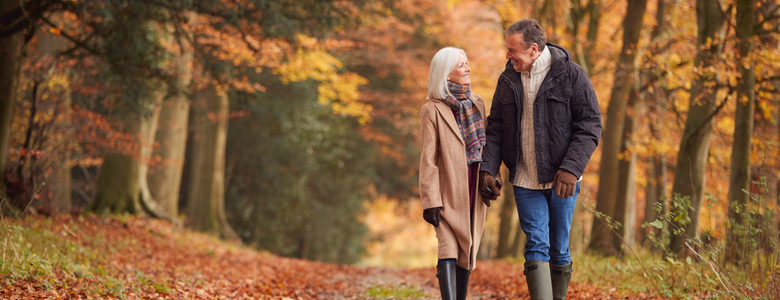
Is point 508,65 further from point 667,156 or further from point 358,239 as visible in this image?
point 358,239

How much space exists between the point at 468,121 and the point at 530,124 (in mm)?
408

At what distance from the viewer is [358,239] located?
1958 centimetres

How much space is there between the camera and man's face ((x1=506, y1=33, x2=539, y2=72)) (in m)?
3.55

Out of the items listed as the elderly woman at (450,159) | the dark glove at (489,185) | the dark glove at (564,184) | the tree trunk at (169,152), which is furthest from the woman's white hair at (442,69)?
the tree trunk at (169,152)

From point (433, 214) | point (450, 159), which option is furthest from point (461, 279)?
point (450, 159)

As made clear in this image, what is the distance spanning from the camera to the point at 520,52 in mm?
3570

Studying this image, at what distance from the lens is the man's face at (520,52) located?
3.55 meters

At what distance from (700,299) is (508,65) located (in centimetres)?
203

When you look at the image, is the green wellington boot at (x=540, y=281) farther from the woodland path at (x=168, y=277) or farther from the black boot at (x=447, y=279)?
the woodland path at (x=168, y=277)

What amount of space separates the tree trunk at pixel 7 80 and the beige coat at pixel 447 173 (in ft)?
19.6

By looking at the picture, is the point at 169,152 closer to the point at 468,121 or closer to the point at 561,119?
the point at 468,121

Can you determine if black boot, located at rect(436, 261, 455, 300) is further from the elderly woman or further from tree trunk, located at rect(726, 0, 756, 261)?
tree trunk, located at rect(726, 0, 756, 261)

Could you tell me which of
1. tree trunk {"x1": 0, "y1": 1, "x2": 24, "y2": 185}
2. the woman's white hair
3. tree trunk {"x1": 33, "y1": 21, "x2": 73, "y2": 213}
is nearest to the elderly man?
the woman's white hair

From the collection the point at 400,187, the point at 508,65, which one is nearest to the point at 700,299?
the point at 508,65
